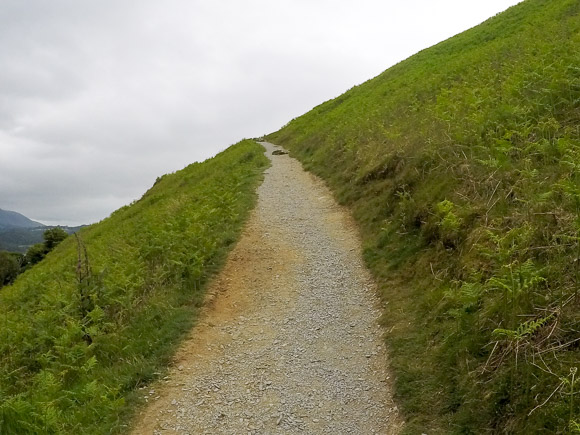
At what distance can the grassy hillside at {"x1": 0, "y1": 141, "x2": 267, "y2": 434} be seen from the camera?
6.55 metres

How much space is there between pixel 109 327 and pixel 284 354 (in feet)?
12.9

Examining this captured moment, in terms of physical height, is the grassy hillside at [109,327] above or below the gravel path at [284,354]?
above

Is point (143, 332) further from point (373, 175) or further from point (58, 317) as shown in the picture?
point (373, 175)

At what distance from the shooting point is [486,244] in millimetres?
6996

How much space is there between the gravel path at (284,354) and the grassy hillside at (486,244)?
51 centimetres

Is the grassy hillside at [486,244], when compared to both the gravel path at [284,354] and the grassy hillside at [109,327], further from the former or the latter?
the grassy hillside at [109,327]

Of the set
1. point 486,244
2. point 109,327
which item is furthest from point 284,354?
point 109,327

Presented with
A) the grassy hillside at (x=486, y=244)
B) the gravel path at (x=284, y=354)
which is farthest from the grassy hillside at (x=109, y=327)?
the grassy hillside at (x=486, y=244)

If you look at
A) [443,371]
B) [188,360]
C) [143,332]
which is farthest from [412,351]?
[143,332]

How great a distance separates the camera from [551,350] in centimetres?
451

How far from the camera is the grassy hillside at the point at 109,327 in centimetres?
655

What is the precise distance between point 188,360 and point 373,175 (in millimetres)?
8508

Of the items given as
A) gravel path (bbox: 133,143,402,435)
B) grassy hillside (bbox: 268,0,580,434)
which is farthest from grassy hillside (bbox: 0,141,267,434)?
grassy hillside (bbox: 268,0,580,434)

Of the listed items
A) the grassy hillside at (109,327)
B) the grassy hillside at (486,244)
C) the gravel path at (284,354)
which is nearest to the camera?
the grassy hillside at (486,244)
